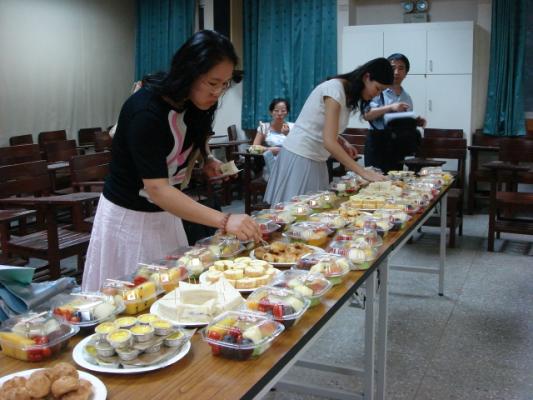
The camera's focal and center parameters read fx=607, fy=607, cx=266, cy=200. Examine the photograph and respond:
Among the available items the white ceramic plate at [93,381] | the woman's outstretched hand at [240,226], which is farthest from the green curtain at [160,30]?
the white ceramic plate at [93,381]

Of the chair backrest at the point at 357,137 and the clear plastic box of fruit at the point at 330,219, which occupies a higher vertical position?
the chair backrest at the point at 357,137

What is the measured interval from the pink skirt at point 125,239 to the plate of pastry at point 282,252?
1.14ft

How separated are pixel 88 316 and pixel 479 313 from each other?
2.71m

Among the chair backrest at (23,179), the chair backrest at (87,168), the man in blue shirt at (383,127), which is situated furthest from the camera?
the man in blue shirt at (383,127)

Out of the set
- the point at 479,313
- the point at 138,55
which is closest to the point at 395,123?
the point at 479,313

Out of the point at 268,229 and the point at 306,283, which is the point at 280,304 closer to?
the point at 306,283

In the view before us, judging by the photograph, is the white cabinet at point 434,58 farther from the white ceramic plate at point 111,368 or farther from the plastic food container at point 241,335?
the white ceramic plate at point 111,368

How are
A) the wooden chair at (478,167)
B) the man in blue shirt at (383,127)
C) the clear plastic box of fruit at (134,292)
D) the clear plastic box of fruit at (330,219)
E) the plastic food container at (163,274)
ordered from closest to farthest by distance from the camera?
the clear plastic box of fruit at (134,292)
the plastic food container at (163,274)
the clear plastic box of fruit at (330,219)
the man in blue shirt at (383,127)
the wooden chair at (478,167)

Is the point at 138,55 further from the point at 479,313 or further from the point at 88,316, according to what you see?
the point at 88,316

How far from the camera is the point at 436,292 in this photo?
382 cm

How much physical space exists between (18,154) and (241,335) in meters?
4.38

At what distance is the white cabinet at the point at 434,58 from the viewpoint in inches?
237

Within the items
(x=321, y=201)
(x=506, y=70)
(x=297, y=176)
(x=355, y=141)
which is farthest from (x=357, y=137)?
(x=321, y=201)

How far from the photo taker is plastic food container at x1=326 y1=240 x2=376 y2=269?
1829 millimetres
